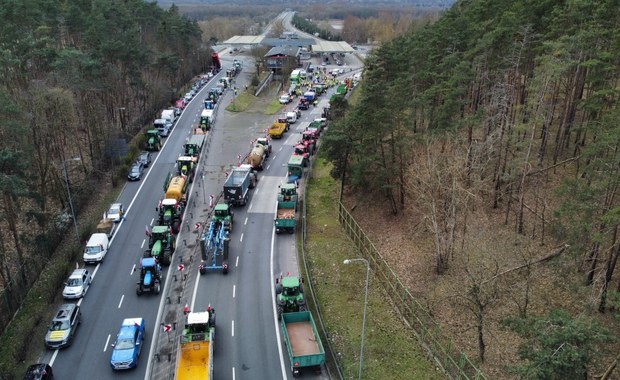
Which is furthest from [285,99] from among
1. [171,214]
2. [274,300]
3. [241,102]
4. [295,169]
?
[274,300]

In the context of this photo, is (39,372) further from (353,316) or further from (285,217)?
(285,217)

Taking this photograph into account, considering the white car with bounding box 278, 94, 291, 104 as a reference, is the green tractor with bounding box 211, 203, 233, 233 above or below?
below

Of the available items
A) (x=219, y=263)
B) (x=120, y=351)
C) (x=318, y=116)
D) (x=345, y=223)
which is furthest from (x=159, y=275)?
(x=318, y=116)

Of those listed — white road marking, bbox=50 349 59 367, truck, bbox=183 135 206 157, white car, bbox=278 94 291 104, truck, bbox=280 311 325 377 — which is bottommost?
white road marking, bbox=50 349 59 367

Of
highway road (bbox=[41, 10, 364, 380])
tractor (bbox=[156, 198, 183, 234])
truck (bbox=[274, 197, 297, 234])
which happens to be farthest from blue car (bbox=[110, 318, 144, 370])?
truck (bbox=[274, 197, 297, 234])

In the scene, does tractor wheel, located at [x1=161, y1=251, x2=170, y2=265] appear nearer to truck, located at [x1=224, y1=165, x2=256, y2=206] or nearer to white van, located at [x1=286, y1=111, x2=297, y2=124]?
truck, located at [x1=224, y1=165, x2=256, y2=206]

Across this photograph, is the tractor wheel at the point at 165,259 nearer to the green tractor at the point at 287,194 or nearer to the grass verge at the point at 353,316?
the grass verge at the point at 353,316
